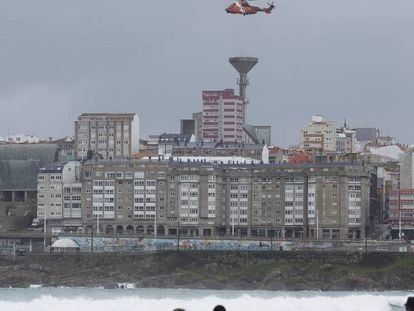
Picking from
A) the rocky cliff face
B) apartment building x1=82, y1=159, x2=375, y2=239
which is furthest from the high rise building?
the rocky cliff face

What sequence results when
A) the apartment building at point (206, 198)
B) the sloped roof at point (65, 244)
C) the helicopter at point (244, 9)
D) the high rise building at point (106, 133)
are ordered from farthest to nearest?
the high rise building at point (106, 133) → the apartment building at point (206, 198) → the sloped roof at point (65, 244) → the helicopter at point (244, 9)

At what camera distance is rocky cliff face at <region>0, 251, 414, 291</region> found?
131125 millimetres

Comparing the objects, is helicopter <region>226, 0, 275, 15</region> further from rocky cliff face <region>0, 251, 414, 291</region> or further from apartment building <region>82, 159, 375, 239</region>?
apartment building <region>82, 159, 375, 239</region>

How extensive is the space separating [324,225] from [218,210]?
333 inches

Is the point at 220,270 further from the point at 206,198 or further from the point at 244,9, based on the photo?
the point at 244,9

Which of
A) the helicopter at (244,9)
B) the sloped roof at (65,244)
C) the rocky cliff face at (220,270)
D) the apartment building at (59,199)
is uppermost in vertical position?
the helicopter at (244,9)

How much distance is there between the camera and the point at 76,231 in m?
157

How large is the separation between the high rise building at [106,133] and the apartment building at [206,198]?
2204cm

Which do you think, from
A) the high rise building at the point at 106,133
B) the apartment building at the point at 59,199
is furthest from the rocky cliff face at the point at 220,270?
the high rise building at the point at 106,133

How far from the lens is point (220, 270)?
13700cm

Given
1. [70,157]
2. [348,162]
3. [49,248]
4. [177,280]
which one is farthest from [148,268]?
[70,157]

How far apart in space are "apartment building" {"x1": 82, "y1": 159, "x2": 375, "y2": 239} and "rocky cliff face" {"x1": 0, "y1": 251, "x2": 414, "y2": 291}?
1394cm

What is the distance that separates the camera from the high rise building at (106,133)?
589 ft

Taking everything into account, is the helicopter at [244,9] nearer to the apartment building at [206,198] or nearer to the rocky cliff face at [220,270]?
the rocky cliff face at [220,270]
